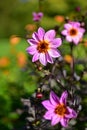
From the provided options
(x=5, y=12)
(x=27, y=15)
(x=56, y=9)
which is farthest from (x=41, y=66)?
(x=5, y=12)

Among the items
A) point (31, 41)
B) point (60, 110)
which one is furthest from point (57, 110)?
point (31, 41)

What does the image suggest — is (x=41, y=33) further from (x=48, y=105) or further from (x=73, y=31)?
(x=73, y=31)

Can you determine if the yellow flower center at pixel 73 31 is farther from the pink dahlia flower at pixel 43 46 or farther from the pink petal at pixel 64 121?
the pink petal at pixel 64 121

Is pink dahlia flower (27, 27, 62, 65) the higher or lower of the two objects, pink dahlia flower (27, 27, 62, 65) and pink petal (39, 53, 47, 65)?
the higher

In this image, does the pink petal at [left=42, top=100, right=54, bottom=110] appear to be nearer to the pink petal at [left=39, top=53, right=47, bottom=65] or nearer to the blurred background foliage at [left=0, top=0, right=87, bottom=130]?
the pink petal at [left=39, top=53, right=47, bottom=65]

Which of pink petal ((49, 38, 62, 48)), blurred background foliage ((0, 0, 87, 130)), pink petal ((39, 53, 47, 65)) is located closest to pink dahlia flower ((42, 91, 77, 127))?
pink petal ((39, 53, 47, 65))

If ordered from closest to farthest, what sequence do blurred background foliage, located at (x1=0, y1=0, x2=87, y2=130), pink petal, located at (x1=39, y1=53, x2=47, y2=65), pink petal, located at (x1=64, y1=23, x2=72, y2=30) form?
pink petal, located at (x1=39, y1=53, x2=47, y2=65), pink petal, located at (x1=64, y1=23, x2=72, y2=30), blurred background foliage, located at (x1=0, y1=0, x2=87, y2=130)

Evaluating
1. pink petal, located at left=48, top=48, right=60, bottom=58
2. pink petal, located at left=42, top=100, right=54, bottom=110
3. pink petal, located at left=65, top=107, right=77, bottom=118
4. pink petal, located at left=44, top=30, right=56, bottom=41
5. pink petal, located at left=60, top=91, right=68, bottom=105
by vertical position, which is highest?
pink petal, located at left=44, top=30, right=56, bottom=41
